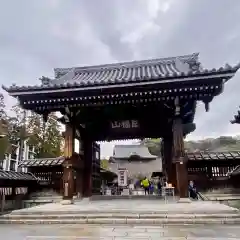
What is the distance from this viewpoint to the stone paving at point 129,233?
16.4ft

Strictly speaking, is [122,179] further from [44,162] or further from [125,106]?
[125,106]

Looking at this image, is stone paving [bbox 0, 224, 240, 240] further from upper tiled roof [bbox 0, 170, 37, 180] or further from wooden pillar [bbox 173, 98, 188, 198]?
upper tiled roof [bbox 0, 170, 37, 180]

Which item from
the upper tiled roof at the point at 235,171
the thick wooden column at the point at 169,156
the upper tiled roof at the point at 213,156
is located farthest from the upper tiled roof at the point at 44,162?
the upper tiled roof at the point at 235,171

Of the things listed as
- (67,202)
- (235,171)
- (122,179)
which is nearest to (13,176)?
(67,202)

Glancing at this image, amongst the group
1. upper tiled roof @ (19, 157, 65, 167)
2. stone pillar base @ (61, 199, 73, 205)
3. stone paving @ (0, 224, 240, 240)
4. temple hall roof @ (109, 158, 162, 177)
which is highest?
temple hall roof @ (109, 158, 162, 177)

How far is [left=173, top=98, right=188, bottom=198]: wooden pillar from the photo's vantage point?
9.93m

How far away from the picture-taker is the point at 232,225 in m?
6.32

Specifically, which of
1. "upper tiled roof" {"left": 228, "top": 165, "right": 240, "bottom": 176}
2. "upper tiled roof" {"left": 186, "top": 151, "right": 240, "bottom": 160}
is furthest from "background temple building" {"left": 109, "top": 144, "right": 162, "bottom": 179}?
"upper tiled roof" {"left": 228, "top": 165, "right": 240, "bottom": 176}

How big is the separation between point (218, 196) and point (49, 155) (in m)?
25.4

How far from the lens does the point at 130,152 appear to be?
44.9 metres

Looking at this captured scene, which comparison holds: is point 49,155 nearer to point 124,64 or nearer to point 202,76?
point 124,64

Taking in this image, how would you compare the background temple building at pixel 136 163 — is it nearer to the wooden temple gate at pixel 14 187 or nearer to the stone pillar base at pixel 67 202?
the wooden temple gate at pixel 14 187

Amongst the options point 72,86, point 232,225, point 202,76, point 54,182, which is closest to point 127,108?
point 72,86

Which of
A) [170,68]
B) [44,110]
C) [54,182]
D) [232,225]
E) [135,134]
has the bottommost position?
[232,225]
